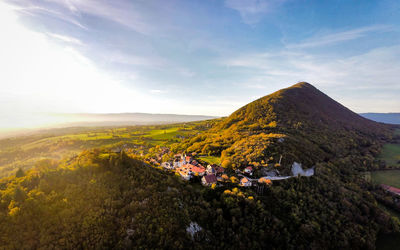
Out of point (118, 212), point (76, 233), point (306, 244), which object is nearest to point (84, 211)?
point (76, 233)

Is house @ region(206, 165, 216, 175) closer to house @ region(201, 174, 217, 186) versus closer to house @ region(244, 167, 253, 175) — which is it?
house @ region(201, 174, 217, 186)

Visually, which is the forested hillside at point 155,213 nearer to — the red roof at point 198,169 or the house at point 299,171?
the house at point 299,171

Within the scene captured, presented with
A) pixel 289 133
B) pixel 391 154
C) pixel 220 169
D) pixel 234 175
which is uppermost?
pixel 289 133

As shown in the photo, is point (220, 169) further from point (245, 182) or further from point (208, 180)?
point (245, 182)

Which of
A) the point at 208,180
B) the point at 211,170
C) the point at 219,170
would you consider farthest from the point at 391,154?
the point at 208,180

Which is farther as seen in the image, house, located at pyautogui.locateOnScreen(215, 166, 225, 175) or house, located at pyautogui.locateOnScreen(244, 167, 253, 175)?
house, located at pyautogui.locateOnScreen(244, 167, 253, 175)

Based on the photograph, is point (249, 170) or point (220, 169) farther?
point (220, 169)

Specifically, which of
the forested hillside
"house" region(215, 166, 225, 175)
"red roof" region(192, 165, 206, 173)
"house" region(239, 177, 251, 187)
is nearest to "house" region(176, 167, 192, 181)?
"red roof" region(192, 165, 206, 173)
